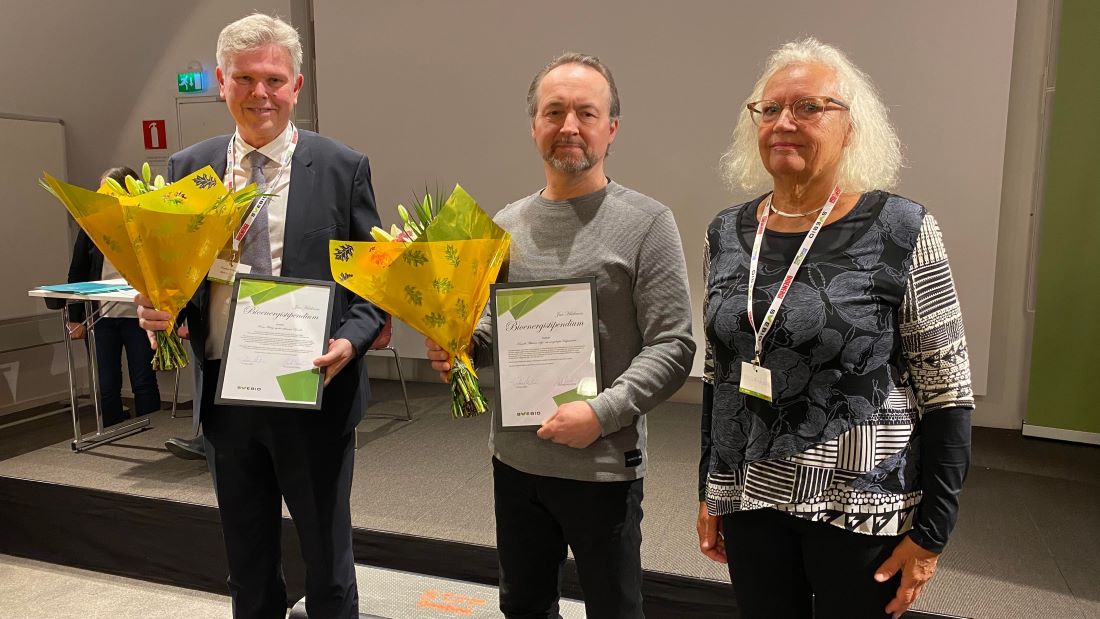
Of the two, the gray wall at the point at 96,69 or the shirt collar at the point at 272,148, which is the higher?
the gray wall at the point at 96,69

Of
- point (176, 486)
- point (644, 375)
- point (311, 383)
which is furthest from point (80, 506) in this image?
point (644, 375)

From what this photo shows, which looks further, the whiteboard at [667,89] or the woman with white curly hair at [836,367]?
the whiteboard at [667,89]

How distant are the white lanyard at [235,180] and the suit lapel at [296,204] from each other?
18mm

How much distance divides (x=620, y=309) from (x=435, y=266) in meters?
0.37

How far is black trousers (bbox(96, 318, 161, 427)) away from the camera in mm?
4551

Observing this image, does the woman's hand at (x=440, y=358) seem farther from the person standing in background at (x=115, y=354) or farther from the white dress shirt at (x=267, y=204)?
the person standing in background at (x=115, y=354)

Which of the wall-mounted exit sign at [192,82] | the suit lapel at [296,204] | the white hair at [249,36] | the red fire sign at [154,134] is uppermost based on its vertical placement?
the wall-mounted exit sign at [192,82]

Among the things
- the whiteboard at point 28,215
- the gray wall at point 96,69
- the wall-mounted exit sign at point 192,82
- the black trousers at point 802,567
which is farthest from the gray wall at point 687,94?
the black trousers at point 802,567

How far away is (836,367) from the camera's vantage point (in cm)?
122

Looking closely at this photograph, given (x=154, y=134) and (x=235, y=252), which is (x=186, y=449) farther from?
(x=154, y=134)

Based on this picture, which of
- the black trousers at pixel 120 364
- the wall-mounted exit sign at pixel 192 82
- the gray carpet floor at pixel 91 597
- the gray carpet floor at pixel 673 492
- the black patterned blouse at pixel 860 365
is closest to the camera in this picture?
the black patterned blouse at pixel 860 365

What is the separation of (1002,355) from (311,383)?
393 centimetres

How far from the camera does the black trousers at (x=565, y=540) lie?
149cm

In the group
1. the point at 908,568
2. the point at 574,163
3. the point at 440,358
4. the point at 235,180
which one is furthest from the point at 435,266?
the point at 908,568
